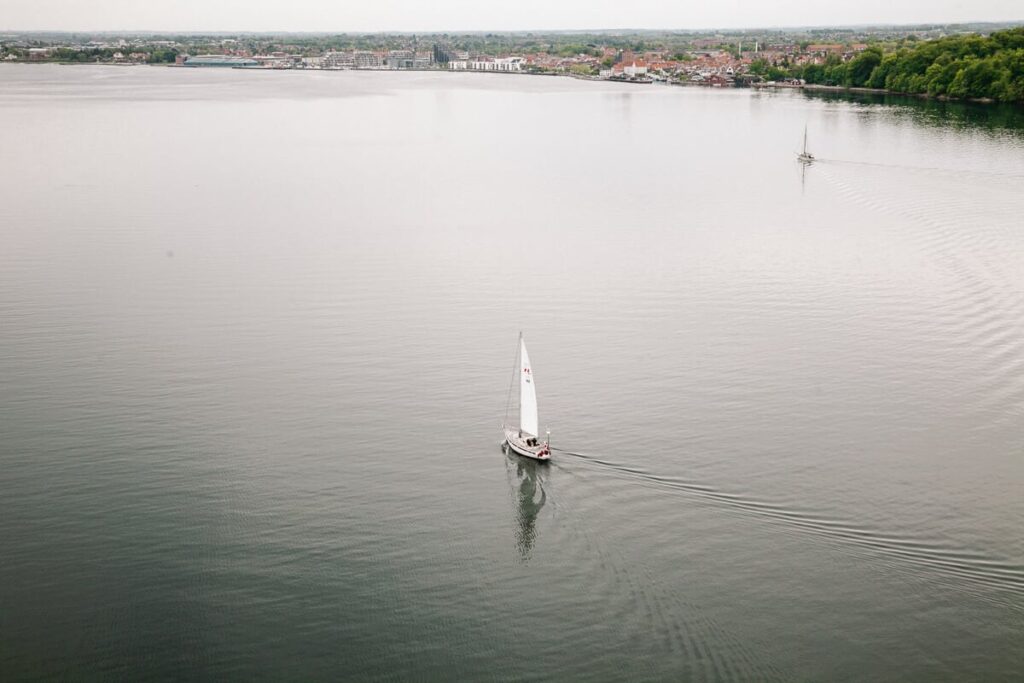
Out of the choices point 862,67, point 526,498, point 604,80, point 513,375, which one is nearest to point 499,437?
point 526,498

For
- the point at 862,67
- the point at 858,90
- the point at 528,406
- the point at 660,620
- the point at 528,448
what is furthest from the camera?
the point at 862,67

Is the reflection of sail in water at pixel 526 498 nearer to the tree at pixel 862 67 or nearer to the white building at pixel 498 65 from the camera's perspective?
the tree at pixel 862 67

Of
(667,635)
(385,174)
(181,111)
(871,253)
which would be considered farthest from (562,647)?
(181,111)

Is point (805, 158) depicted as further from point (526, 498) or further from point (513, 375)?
Answer: point (526, 498)

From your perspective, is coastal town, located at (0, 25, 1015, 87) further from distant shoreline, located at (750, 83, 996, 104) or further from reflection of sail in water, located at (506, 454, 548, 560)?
reflection of sail in water, located at (506, 454, 548, 560)

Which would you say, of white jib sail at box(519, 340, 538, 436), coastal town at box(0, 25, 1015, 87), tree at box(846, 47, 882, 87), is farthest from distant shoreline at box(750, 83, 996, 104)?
white jib sail at box(519, 340, 538, 436)

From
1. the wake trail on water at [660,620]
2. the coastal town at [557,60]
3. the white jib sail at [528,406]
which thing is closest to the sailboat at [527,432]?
the white jib sail at [528,406]
